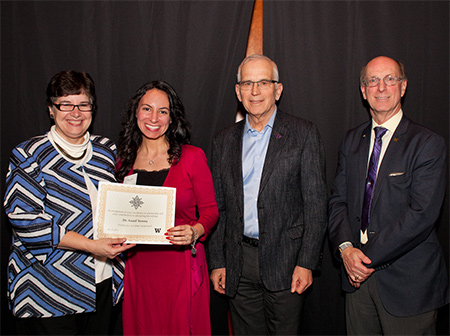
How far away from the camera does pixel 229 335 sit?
2.79 meters

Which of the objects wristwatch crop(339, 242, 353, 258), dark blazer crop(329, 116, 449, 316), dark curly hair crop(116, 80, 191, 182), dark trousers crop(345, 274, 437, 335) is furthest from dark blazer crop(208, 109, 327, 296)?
dark curly hair crop(116, 80, 191, 182)

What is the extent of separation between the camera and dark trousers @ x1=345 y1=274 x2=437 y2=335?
74.8 inches

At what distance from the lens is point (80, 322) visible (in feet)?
6.41

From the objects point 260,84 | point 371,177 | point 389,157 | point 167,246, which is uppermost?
point 260,84

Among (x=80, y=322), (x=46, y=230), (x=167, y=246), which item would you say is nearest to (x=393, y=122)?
(x=167, y=246)

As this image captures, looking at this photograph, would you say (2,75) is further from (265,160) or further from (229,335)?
(229,335)

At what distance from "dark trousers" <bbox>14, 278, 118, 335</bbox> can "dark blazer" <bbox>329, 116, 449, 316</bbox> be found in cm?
138

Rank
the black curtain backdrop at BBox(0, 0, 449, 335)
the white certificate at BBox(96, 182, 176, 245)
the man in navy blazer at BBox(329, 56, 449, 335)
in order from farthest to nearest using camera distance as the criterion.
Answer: the black curtain backdrop at BBox(0, 0, 449, 335), the man in navy blazer at BBox(329, 56, 449, 335), the white certificate at BBox(96, 182, 176, 245)

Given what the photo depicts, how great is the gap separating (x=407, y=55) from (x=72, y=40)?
2.44m

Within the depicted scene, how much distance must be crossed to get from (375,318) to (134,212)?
1.50 meters

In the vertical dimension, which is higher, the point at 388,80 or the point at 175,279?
the point at 388,80

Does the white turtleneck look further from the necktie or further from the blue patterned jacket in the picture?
the necktie

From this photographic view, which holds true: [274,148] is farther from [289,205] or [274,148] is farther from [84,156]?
[84,156]

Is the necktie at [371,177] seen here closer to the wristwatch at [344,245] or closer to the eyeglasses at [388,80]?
the wristwatch at [344,245]
